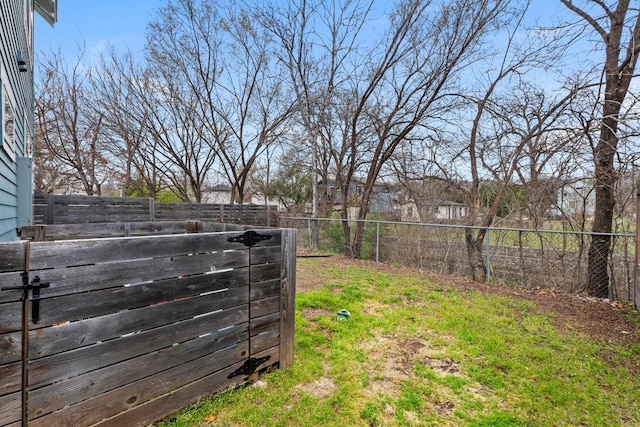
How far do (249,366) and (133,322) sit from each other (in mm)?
943

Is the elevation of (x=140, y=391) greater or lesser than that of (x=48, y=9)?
lesser

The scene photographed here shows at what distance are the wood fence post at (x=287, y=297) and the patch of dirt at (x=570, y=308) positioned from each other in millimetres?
2358

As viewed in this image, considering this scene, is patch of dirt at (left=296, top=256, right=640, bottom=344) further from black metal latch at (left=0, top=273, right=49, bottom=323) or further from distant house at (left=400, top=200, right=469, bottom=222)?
distant house at (left=400, top=200, right=469, bottom=222)

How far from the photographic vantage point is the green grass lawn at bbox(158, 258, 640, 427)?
2059mm

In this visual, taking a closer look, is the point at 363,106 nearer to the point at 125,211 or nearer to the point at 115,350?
the point at 125,211

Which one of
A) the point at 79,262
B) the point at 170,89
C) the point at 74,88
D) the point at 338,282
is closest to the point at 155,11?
the point at 170,89

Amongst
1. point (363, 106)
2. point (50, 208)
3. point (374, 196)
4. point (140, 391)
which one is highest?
point (363, 106)

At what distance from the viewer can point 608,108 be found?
5191 millimetres

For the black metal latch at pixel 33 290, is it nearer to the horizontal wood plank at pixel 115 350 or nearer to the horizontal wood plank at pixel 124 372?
the horizontal wood plank at pixel 115 350

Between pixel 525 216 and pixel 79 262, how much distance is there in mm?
8176

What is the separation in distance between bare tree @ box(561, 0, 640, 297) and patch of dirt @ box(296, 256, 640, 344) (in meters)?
0.90

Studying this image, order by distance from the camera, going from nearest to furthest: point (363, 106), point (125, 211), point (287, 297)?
point (287, 297), point (125, 211), point (363, 106)

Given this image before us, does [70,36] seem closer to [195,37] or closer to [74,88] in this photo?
[74,88]

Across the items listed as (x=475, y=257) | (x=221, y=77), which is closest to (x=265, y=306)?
(x=475, y=257)
